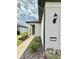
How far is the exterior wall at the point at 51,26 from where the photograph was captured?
7391mm

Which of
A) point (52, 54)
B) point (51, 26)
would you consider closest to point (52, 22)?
point (51, 26)

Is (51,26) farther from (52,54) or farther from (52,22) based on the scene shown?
(52,54)

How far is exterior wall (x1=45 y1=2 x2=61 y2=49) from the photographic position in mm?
7391

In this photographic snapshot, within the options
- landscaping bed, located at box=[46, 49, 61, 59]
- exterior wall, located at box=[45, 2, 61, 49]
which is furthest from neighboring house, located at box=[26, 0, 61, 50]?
landscaping bed, located at box=[46, 49, 61, 59]

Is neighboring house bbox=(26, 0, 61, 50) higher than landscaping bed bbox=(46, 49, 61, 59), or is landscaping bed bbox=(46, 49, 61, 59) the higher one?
neighboring house bbox=(26, 0, 61, 50)

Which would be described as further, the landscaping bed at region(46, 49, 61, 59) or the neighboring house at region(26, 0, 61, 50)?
the neighboring house at region(26, 0, 61, 50)

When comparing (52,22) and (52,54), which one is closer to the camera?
(52,54)

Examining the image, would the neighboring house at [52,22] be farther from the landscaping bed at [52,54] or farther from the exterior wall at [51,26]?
the landscaping bed at [52,54]

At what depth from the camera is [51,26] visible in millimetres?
7527

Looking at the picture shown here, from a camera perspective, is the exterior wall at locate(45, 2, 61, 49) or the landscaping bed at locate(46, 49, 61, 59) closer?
the landscaping bed at locate(46, 49, 61, 59)

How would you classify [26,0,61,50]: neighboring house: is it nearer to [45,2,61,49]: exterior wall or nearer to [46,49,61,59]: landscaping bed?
[45,2,61,49]: exterior wall

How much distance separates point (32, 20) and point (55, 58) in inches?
719
